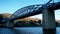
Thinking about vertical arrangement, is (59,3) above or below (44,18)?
above

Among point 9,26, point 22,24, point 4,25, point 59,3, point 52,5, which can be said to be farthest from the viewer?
point 22,24

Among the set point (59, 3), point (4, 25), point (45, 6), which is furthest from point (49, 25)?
point (4, 25)

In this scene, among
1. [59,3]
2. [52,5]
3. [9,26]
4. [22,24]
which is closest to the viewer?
[59,3]

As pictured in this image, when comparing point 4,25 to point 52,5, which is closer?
point 52,5

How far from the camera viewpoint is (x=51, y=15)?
58.8 m

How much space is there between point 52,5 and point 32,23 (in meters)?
99.1

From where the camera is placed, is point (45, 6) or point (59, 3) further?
point (45, 6)

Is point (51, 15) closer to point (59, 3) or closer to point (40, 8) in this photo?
point (40, 8)

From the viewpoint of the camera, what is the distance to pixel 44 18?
58.5 m

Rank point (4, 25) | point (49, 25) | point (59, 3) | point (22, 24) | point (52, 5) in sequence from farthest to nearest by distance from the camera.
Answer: point (22, 24) → point (4, 25) → point (49, 25) → point (52, 5) → point (59, 3)

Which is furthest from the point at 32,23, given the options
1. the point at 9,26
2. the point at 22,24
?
the point at 9,26

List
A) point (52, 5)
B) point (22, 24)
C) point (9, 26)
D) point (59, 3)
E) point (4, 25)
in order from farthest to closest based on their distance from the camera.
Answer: point (22, 24) → point (4, 25) → point (9, 26) → point (52, 5) → point (59, 3)

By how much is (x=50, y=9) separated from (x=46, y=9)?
129cm

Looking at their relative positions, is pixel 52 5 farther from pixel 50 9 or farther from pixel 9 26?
pixel 9 26
